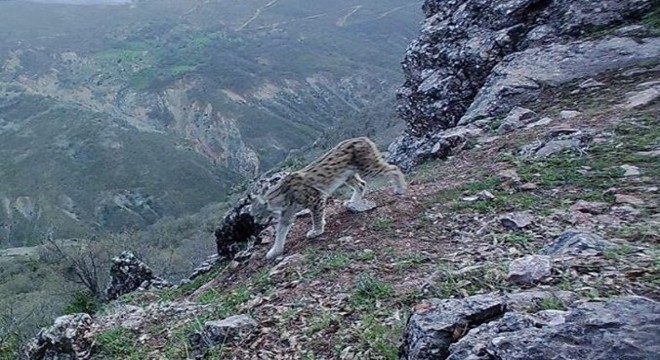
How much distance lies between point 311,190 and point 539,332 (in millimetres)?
5372

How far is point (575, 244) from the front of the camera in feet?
18.9

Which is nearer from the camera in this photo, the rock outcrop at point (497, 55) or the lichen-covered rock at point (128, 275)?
the rock outcrop at point (497, 55)

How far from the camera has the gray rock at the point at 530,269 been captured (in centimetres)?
531

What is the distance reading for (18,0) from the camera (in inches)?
7274

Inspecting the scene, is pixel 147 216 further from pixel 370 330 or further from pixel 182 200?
pixel 370 330

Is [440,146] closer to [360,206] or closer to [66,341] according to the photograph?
[360,206]

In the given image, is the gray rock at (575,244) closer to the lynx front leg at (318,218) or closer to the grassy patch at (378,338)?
the grassy patch at (378,338)

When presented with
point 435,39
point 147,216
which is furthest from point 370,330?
point 147,216

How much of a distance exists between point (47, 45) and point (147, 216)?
8574 centimetres

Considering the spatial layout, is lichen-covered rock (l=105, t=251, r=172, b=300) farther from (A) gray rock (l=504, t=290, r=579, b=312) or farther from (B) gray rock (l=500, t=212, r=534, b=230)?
(A) gray rock (l=504, t=290, r=579, b=312)

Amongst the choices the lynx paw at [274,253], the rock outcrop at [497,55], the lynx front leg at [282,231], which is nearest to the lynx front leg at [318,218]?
the lynx front leg at [282,231]

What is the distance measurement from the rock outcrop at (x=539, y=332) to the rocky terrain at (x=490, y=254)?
0.01 m

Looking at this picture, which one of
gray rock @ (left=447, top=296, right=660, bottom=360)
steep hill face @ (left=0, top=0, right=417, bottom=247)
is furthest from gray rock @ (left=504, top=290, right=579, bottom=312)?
steep hill face @ (left=0, top=0, right=417, bottom=247)

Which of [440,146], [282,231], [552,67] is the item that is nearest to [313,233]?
[282,231]
